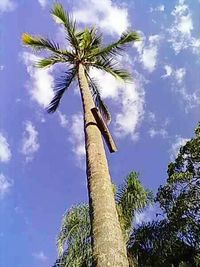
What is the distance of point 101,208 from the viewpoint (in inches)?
228

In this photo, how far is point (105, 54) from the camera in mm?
12719

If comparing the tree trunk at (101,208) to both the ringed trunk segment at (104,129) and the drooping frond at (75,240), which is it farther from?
the drooping frond at (75,240)

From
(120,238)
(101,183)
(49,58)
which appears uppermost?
(49,58)

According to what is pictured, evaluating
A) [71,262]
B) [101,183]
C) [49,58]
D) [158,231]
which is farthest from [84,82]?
[158,231]

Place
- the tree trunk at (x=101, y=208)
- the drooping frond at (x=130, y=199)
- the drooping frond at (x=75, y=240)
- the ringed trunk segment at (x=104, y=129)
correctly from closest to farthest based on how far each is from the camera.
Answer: the tree trunk at (x=101, y=208) → the ringed trunk segment at (x=104, y=129) → the drooping frond at (x=75, y=240) → the drooping frond at (x=130, y=199)

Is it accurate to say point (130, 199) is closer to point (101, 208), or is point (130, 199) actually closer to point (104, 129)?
point (104, 129)

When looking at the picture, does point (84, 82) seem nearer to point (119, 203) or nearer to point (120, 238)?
point (119, 203)

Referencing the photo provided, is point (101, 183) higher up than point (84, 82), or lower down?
lower down

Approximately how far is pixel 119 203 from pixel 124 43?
17.4 feet

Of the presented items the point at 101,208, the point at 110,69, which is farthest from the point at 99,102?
the point at 101,208

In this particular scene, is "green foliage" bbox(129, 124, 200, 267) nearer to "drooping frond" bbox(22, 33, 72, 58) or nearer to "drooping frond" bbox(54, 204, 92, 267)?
"drooping frond" bbox(54, 204, 92, 267)

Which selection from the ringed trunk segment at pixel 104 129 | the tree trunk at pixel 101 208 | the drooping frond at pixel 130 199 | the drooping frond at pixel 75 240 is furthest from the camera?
the drooping frond at pixel 130 199

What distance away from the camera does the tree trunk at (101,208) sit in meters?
4.92

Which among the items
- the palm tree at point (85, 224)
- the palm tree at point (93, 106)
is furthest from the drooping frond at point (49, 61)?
the palm tree at point (85, 224)
